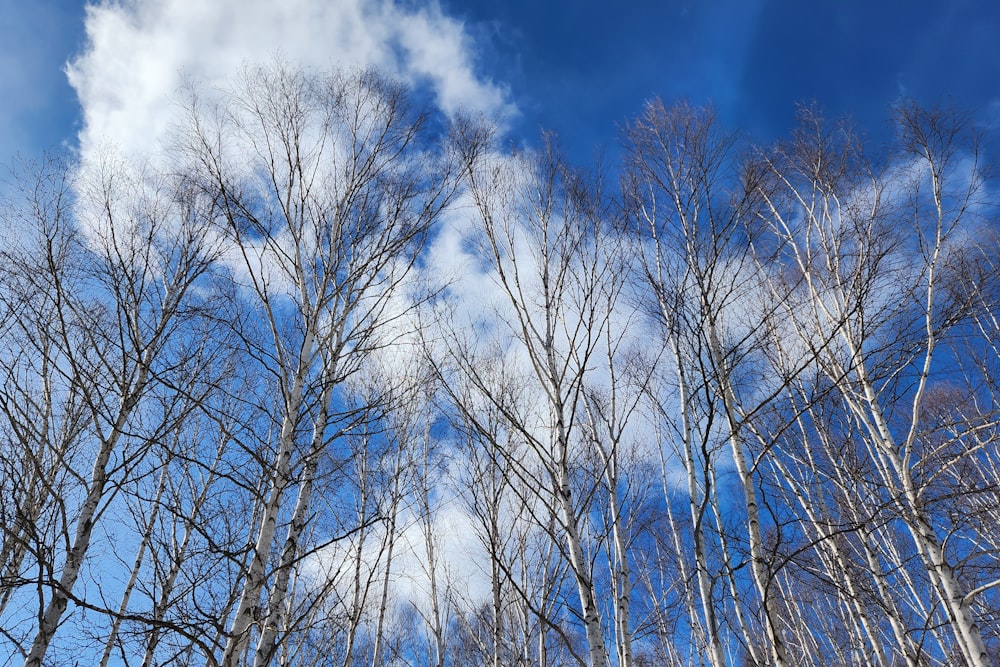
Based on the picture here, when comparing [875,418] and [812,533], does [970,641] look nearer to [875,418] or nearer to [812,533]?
[875,418]

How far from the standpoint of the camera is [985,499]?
10.2 meters

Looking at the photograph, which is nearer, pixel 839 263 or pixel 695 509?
pixel 695 509

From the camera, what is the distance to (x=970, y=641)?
478cm

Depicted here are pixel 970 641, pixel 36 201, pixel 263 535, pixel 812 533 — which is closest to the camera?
pixel 263 535

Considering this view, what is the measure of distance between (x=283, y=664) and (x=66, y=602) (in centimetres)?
298

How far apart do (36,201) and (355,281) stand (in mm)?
3159

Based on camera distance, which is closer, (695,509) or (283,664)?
(695,509)

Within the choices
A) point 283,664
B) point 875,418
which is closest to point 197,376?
point 283,664

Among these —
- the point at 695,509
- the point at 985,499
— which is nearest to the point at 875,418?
the point at 695,509

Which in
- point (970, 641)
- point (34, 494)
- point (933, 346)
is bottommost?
point (970, 641)

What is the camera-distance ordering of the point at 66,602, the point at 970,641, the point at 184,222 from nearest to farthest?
1. the point at 66,602
2. the point at 970,641
3. the point at 184,222

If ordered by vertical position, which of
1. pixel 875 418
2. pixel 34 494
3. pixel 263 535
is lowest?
pixel 263 535

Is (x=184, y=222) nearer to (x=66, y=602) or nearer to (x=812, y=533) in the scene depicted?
(x=66, y=602)

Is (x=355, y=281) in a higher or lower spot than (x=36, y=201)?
lower
